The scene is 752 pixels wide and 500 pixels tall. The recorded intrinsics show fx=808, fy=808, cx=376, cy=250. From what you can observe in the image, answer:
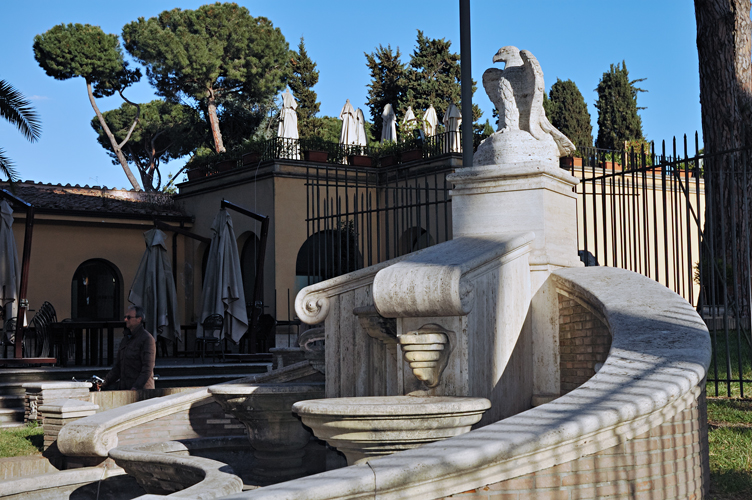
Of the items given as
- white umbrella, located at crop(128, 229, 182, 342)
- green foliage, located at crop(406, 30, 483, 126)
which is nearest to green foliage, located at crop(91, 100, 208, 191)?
green foliage, located at crop(406, 30, 483, 126)

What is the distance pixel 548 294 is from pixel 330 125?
3423cm

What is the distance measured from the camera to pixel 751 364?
27.2 feet

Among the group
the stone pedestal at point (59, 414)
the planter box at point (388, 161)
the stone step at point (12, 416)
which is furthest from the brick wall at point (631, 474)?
the planter box at point (388, 161)

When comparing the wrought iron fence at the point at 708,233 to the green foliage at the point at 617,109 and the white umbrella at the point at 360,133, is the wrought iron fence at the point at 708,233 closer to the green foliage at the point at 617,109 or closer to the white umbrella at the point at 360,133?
the white umbrella at the point at 360,133

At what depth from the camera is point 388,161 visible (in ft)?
66.1

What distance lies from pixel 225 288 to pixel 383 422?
9.72 meters

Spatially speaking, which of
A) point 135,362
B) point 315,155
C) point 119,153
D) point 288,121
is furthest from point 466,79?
point 119,153

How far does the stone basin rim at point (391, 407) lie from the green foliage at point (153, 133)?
33.1m

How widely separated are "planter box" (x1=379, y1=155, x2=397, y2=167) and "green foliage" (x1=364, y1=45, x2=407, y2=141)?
58.1 ft

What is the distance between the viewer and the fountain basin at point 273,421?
5.58 metres

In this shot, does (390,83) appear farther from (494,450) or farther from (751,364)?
(494,450)

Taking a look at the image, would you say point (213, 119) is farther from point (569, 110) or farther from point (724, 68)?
point (724, 68)

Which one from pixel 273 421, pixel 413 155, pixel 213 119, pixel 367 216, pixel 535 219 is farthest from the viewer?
pixel 213 119

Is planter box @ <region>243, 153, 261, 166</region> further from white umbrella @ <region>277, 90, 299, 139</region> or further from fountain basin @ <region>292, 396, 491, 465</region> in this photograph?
fountain basin @ <region>292, 396, 491, 465</region>
